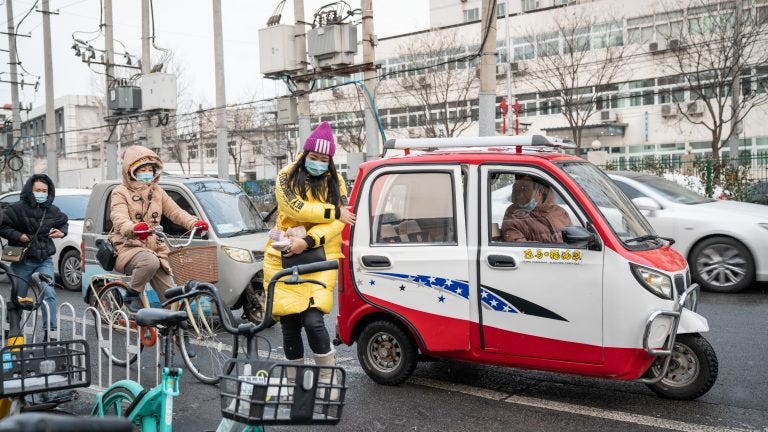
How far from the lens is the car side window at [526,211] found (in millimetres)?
5617

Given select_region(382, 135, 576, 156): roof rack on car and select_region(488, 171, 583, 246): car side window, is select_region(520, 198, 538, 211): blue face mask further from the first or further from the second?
select_region(382, 135, 576, 156): roof rack on car

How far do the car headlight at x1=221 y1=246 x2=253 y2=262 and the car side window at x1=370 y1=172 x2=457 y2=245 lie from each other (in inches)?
116

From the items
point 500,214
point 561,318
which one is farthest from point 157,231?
point 561,318

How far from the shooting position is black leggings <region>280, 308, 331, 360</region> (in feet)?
15.9

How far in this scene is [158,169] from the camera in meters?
7.40

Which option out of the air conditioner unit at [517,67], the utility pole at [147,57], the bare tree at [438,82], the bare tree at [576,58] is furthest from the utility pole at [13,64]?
the air conditioner unit at [517,67]

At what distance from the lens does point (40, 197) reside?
25.5ft

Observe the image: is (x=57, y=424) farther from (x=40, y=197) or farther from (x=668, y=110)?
(x=668, y=110)

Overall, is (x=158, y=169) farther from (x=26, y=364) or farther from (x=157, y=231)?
(x=26, y=364)

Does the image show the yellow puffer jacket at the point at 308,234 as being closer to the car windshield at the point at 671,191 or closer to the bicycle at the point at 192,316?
the bicycle at the point at 192,316

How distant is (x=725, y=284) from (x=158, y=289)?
7271 mm

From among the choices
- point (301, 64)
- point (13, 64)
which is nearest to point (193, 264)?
point (301, 64)

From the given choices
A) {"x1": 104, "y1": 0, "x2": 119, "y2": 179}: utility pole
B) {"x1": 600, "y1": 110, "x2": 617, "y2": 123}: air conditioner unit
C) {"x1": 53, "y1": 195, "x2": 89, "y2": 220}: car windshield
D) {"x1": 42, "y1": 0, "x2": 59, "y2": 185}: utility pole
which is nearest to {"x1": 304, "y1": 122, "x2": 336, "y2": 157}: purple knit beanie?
{"x1": 53, "y1": 195, "x2": 89, "y2": 220}: car windshield

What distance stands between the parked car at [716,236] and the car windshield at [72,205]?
31.3 ft
